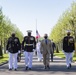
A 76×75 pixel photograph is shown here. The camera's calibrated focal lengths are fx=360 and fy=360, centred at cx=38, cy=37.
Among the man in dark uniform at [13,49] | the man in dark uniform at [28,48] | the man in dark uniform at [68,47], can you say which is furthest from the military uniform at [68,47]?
the man in dark uniform at [13,49]

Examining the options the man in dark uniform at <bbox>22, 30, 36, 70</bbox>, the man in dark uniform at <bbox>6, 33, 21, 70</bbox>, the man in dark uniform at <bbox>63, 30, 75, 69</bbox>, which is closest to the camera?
the man in dark uniform at <bbox>6, 33, 21, 70</bbox>

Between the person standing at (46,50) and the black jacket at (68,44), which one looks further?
the black jacket at (68,44)

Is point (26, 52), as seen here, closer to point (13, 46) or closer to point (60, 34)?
point (13, 46)

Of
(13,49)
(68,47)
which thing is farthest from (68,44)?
(13,49)

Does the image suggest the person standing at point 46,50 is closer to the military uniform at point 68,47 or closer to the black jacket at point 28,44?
the black jacket at point 28,44

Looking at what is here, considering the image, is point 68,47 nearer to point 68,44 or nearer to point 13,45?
point 68,44

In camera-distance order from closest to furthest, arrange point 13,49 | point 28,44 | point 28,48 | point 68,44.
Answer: point 13,49
point 28,48
point 28,44
point 68,44

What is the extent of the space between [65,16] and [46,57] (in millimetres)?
39304

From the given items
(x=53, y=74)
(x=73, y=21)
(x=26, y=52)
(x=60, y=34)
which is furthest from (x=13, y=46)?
(x=60, y=34)

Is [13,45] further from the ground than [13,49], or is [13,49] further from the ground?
[13,45]

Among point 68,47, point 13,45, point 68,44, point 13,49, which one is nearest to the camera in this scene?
point 13,49

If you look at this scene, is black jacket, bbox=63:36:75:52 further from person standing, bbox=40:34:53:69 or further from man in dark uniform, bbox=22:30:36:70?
man in dark uniform, bbox=22:30:36:70

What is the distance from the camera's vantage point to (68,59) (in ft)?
69.3

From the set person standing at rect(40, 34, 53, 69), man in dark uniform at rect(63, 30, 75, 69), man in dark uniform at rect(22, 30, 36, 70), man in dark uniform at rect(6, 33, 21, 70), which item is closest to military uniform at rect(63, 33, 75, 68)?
man in dark uniform at rect(63, 30, 75, 69)
